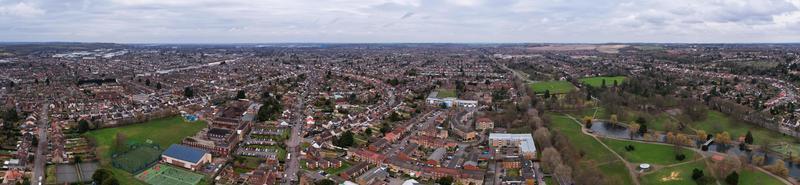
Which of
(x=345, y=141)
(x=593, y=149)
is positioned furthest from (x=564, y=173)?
(x=345, y=141)

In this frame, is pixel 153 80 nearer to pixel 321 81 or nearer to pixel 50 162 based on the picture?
pixel 321 81

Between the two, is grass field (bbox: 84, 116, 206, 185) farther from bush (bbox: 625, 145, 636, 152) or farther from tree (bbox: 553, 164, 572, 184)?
bush (bbox: 625, 145, 636, 152)

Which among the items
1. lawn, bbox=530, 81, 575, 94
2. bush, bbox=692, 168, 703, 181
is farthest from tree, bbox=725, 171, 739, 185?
lawn, bbox=530, 81, 575, 94

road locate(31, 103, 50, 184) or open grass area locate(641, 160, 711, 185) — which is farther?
open grass area locate(641, 160, 711, 185)

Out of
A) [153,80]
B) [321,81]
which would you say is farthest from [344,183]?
[153,80]

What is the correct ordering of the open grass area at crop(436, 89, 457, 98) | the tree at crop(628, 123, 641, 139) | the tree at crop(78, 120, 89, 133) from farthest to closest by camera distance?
1. the open grass area at crop(436, 89, 457, 98)
2. the tree at crop(628, 123, 641, 139)
3. the tree at crop(78, 120, 89, 133)

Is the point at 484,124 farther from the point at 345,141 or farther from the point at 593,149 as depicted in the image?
the point at 345,141
